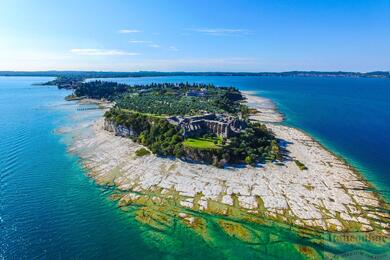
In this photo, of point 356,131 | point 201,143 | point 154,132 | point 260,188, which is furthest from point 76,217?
point 356,131

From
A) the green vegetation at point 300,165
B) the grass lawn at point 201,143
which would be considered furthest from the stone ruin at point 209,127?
the green vegetation at point 300,165

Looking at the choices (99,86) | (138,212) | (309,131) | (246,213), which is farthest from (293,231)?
(99,86)

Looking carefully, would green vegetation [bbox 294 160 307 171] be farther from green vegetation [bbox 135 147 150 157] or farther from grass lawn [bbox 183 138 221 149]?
green vegetation [bbox 135 147 150 157]

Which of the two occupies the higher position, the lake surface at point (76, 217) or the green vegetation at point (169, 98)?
the green vegetation at point (169, 98)

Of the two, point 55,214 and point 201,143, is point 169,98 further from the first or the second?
point 55,214

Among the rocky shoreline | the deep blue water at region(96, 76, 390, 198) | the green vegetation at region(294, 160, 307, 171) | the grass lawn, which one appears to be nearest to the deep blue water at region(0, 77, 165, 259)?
the rocky shoreline

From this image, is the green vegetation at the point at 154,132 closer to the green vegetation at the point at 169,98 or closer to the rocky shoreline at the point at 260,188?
the rocky shoreline at the point at 260,188
